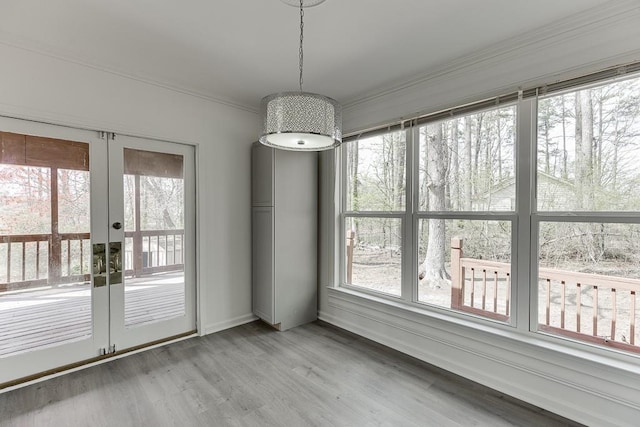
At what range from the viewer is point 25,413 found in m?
1.93

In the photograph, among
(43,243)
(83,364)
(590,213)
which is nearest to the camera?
(590,213)

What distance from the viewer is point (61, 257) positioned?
243 cm

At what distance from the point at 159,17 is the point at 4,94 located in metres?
1.32

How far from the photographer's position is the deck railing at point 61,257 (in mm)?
2229

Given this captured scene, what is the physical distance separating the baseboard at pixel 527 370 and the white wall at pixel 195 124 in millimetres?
1770

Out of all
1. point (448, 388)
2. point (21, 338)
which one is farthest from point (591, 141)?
point (21, 338)

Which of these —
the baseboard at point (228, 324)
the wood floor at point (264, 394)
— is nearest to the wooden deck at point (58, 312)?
the wood floor at point (264, 394)

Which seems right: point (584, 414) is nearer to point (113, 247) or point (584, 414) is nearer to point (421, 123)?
point (421, 123)

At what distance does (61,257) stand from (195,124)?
167 cm

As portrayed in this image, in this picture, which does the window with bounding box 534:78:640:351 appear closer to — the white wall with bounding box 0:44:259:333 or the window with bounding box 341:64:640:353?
the window with bounding box 341:64:640:353

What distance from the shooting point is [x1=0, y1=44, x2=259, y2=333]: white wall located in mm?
2242

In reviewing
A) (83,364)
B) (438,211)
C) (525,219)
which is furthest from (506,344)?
(83,364)

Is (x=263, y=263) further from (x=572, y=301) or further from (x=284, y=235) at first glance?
(x=572, y=301)

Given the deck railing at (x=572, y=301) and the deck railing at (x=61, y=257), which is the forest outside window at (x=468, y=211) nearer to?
the deck railing at (x=572, y=301)
